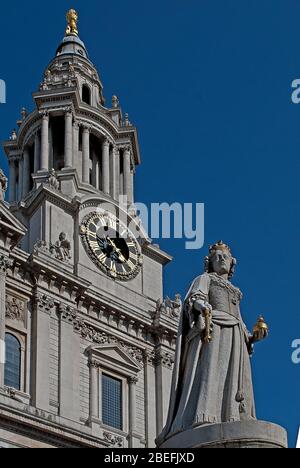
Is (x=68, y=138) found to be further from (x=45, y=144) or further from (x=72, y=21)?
(x=72, y=21)

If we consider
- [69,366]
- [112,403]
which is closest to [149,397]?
[112,403]

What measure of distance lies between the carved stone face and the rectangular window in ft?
109

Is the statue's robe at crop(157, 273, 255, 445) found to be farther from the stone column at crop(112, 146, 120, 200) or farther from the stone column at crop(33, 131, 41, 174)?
the stone column at crop(112, 146, 120, 200)

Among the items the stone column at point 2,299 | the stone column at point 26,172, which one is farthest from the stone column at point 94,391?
the stone column at point 26,172

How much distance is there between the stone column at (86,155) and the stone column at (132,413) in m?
13.1

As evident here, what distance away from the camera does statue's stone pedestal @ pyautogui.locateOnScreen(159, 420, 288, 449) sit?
16.5 metres

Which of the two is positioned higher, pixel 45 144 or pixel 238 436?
pixel 45 144

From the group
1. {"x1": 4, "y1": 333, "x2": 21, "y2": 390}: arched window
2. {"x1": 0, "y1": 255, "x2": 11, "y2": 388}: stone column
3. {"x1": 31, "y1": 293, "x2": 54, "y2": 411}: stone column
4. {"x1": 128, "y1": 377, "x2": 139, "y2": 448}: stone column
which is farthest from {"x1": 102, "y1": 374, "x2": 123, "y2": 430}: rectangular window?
{"x1": 0, "y1": 255, "x2": 11, "y2": 388}: stone column

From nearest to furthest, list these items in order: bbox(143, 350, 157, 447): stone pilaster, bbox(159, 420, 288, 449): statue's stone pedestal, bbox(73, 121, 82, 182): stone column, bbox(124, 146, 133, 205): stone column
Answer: bbox(159, 420, 288, 449): statue's stone pedestal → bbox(143, 350, 157, 447): stone pilaster → bbox(73, 121, 82, 182): stone column → bbox(124, 146, 133, 205): stone column

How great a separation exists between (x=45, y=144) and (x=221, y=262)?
4283 cm

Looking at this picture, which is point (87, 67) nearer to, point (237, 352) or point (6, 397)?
point (6, 397)

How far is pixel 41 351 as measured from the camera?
4947 centimetres

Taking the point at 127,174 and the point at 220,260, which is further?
the point at 127,174

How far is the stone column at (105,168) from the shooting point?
62.6 meters
